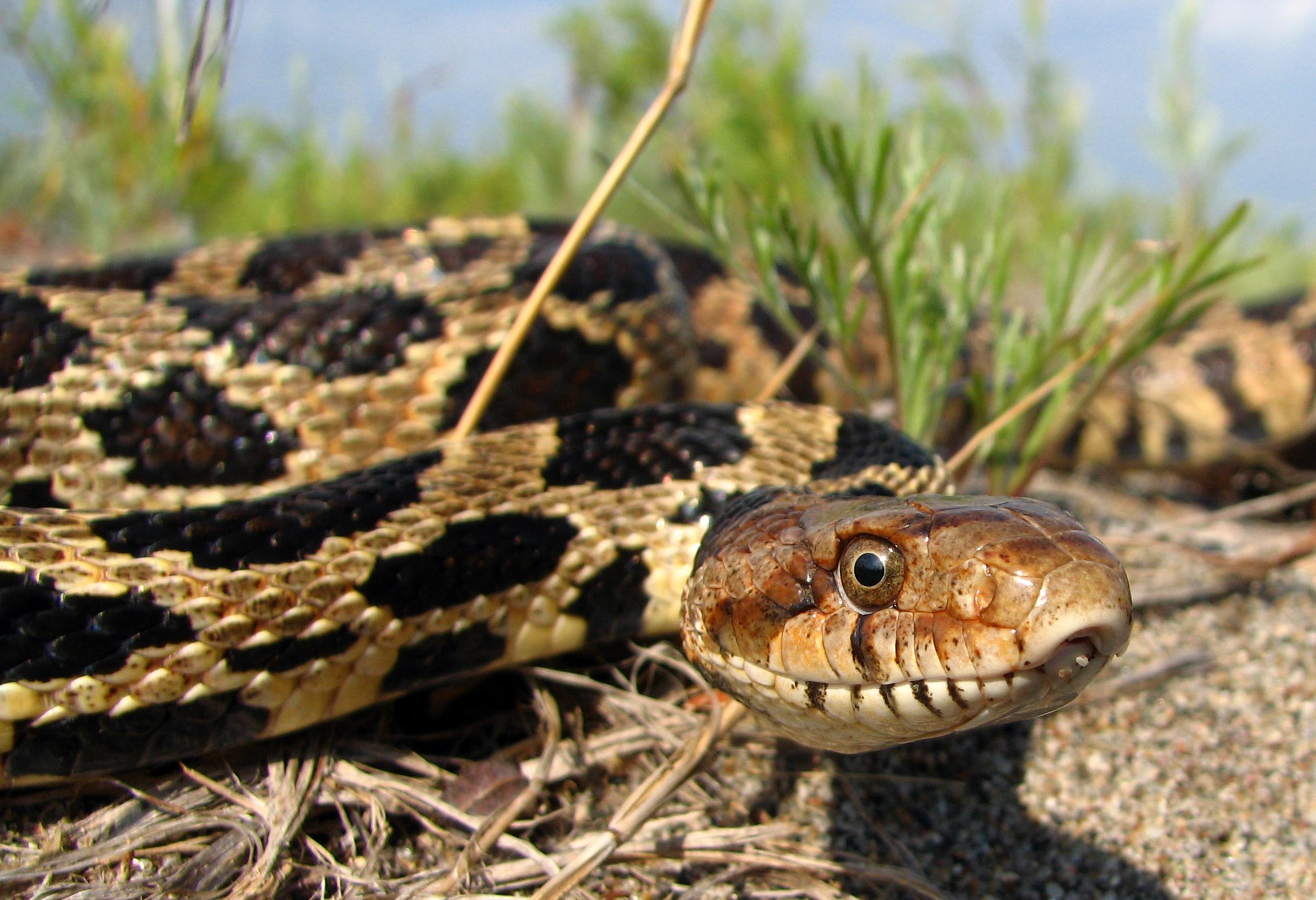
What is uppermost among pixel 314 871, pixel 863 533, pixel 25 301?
pixel 25 301

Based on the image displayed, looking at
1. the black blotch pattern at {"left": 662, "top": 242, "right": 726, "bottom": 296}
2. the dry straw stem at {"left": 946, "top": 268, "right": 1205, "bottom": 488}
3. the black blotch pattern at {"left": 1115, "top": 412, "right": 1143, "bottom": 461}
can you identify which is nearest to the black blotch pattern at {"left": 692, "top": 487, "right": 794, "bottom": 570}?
the dry straw stem at {"left": 946, "top": 268, "right": 1205, "bottom": 488}

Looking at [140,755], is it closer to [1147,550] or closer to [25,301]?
[25,301]

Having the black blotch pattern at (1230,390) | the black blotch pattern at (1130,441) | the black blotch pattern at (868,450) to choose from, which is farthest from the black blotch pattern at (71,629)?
the black blotch pattern at (1230,390)

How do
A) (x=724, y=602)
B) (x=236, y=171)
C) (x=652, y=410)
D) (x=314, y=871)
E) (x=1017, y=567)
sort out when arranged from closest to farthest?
(x=1017, y=567), (x=314, y=871), (x=724, y=602), (x=652, y=410), (x=236, y=171)

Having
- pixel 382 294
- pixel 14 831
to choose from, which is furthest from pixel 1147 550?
pixel 14 831

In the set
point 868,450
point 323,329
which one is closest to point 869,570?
point 868,450
